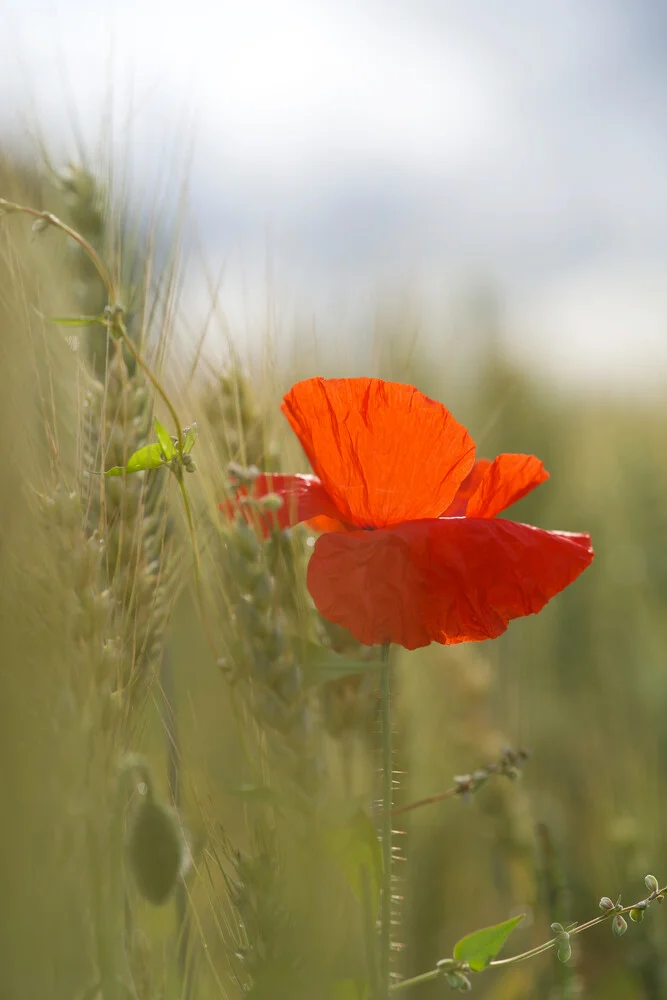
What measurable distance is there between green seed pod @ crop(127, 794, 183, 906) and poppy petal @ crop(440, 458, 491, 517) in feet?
1.15

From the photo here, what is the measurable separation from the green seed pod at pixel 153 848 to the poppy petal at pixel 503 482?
0.34 meters

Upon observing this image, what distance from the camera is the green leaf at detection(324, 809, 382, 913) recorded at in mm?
562

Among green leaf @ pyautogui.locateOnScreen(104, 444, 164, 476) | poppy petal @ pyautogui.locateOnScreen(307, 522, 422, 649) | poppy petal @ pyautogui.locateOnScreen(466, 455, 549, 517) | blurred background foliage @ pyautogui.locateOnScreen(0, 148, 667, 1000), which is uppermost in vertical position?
green leaf @ pyautogui.locateOnScreen(104, 444, 164, 476)

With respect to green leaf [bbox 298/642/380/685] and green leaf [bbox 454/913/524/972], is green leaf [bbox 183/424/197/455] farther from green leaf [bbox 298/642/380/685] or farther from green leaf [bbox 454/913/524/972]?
green leaf [bbox 454/913/524/972]

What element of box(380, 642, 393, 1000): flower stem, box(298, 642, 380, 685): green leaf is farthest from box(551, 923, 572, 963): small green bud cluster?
box(298, 642, 380, 685): green leaf

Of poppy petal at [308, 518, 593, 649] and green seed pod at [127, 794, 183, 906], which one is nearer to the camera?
green seed pod at [127, 794, 183, 906]

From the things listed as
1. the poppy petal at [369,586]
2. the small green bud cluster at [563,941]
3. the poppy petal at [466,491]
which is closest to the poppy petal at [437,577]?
the poppy petal at [369,586]

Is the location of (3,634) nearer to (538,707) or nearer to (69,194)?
(69,194)

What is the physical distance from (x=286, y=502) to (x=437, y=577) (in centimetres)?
13

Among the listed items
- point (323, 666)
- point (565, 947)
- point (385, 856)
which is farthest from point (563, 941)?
point (323, 666)

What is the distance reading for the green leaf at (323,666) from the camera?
60 cm

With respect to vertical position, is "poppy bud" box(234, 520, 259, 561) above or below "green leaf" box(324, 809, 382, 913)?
above

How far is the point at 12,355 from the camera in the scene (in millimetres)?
767

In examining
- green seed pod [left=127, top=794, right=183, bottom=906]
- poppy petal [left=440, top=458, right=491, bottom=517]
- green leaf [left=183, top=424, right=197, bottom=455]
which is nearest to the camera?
green seed pod [left=127, top=794, right=183, bottom=906]
